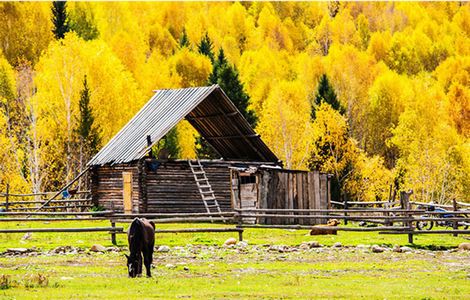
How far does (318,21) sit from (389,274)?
132 metres

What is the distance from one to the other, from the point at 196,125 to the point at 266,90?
4261 centimetres

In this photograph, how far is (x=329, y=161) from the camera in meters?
70.6

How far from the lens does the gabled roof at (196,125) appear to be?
156 feet

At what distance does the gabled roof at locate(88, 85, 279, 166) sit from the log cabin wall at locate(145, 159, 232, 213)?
1.57 m

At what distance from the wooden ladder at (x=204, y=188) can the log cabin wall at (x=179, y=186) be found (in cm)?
29

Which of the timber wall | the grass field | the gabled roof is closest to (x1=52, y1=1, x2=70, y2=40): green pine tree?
the gabled roof

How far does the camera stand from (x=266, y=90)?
94375 millimetres

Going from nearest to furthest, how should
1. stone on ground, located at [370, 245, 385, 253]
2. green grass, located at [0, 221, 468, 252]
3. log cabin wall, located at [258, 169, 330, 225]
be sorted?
stone on ground, located at [370, 245, 385, 253] → green grass, located at [0, 221, 468, 252] → log cabin wall, located at [258, 169, 330, 225]

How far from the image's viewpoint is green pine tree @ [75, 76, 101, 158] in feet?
205

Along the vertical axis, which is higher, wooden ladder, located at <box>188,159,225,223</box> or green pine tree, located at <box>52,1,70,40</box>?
green pine tree, located at <box>52,1,70,40</box>

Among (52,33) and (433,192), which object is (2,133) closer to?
(433,192)

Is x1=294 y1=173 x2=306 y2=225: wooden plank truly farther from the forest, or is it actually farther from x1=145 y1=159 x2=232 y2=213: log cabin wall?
the forest

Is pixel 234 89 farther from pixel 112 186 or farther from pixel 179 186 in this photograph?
pixel 179 186

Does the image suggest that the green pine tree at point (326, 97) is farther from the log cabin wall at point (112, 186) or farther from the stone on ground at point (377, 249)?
the stone on ground at point (377, 249)
